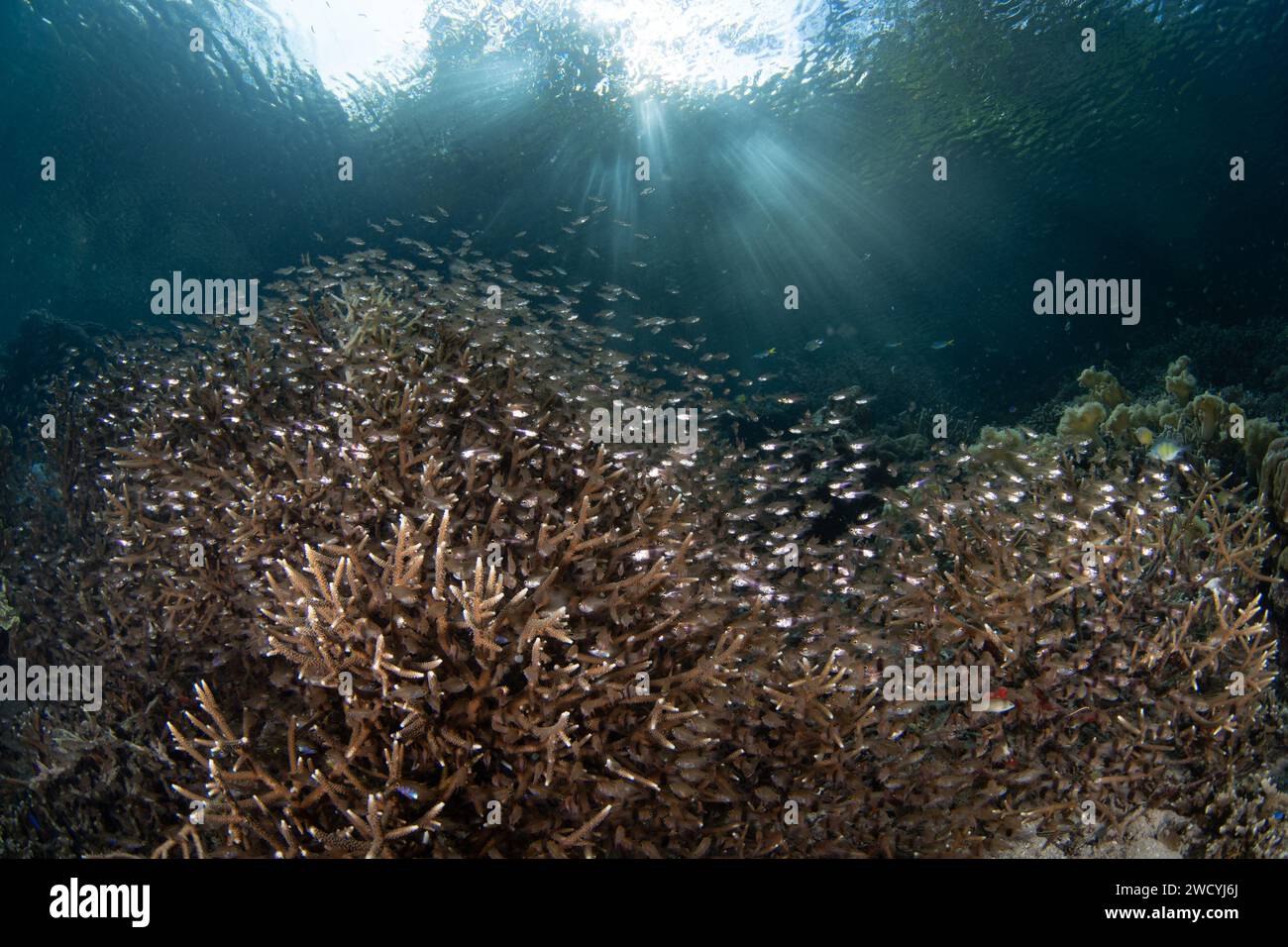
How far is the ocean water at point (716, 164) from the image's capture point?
19516 millimetres

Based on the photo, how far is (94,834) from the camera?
4.06 m

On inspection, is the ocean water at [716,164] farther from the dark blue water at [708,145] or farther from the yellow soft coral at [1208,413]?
the yellow soft coral at [1208,413]

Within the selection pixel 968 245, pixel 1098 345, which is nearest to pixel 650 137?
pixel 968 245

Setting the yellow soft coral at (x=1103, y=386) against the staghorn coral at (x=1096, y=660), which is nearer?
the staghorn coral at (x=1096, y=660)

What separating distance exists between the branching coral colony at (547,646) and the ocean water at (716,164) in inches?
296

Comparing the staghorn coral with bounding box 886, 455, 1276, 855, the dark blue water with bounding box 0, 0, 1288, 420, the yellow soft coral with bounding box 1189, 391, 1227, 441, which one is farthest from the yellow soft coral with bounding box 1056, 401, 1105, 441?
the dark blue water with bounding box 0, 0, 1288, 420

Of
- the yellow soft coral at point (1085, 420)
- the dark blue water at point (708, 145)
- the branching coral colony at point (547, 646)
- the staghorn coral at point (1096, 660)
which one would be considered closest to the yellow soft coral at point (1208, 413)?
the yellow soft coral at point (1085, 420)

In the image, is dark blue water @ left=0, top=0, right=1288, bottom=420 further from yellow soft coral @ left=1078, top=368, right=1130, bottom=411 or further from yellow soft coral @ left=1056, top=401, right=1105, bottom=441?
yellow soft coral @ left=1056, top=401, right=1105, bottom=441

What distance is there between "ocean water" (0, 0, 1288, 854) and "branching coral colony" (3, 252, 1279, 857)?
752cm

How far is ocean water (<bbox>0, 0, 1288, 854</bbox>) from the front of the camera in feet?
64.0

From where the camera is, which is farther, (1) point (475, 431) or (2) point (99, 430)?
(2) point (99, 430)

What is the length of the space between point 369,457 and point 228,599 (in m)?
1.59

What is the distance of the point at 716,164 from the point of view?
25.9m

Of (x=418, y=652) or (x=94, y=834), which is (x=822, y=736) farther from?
(x=94, y=834)
